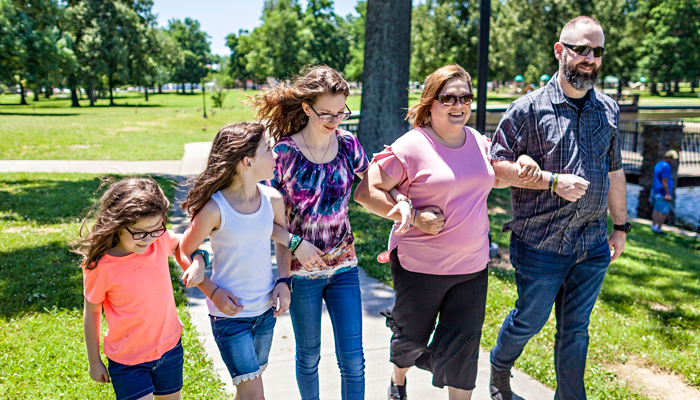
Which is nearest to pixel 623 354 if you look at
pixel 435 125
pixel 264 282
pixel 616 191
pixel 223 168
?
pixel 616 191

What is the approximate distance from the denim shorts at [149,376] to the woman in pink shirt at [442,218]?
123 cm

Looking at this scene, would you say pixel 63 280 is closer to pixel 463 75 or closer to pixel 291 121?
pixel 291 121

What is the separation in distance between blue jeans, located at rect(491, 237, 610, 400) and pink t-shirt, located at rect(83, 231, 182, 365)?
1.96 m

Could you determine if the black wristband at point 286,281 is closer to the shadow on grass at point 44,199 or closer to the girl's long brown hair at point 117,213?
the girl's long brown hair at point 117,213

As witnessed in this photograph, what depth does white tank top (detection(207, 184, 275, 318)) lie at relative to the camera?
2486 millimetres

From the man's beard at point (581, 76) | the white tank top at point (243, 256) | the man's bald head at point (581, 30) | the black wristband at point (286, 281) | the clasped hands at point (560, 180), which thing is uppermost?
the man's bald head at point (581, 30)

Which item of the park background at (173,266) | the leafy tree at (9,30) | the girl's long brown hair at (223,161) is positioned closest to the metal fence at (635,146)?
the park background at (173,266)

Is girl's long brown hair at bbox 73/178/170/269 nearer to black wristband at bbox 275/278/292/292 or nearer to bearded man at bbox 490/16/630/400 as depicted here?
black wristband at bbox 275/278/292/292

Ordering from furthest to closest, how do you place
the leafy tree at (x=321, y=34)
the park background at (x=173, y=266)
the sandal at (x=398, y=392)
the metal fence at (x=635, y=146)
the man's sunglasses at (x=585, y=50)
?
the leafy tree at (x=321, y=34) < the metal fence at (x=635, y=146) < the park background at (x=173, y=266) < the sandal at (x=398, y=392) < the man's sunglasses at (x=585, y=50)

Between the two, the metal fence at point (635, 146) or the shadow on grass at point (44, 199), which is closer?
the shadow on grass at point (44, 199)

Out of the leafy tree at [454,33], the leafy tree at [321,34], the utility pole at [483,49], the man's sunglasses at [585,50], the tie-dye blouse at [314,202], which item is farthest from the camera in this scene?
the leafy tree at [321,34]

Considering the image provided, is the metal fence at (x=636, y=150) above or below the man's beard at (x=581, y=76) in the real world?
below

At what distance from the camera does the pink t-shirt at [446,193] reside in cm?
280

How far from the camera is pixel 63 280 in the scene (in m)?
5.36
